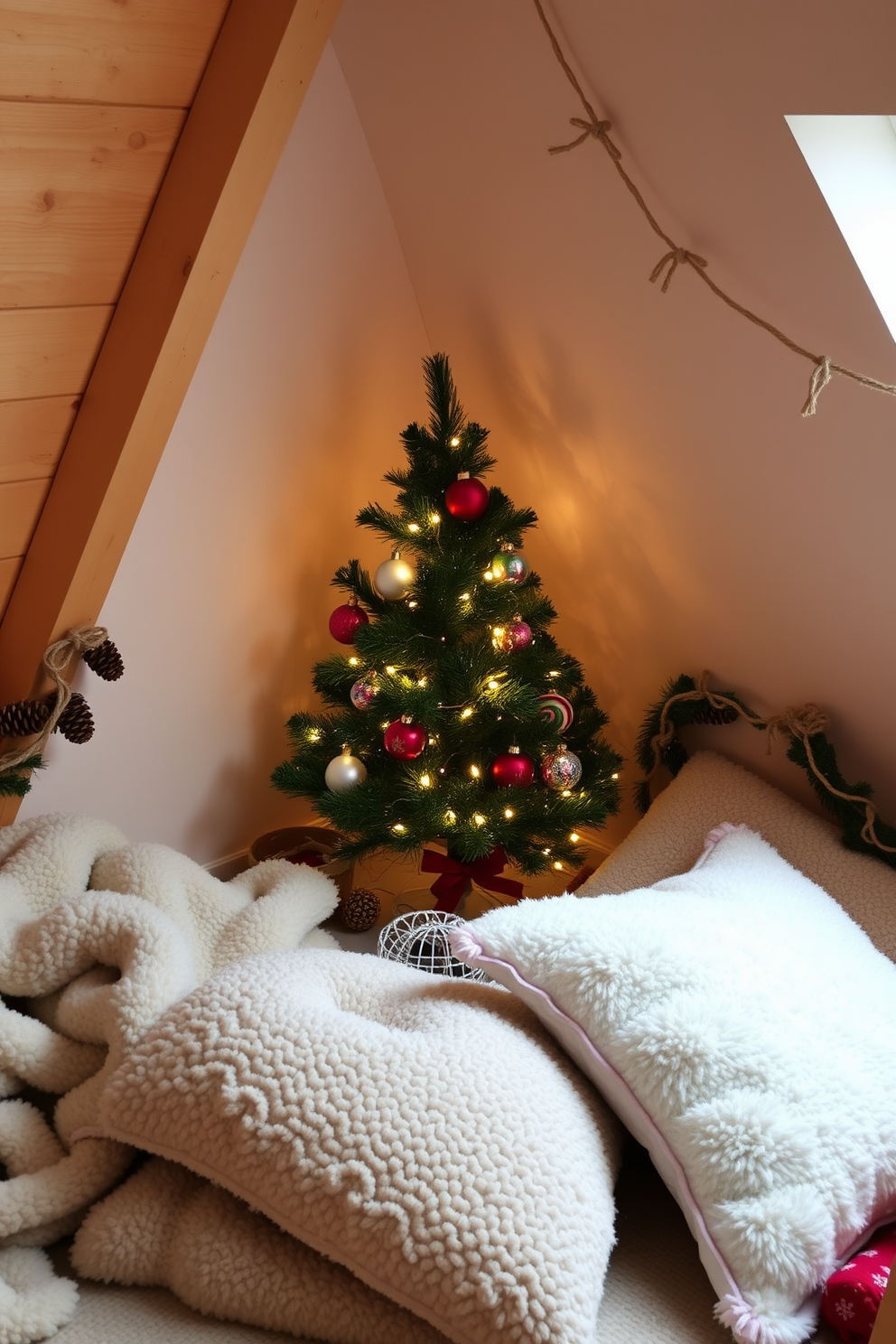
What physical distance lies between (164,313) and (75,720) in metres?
0.58

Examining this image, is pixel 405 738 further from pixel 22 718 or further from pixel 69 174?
pixel 69 174

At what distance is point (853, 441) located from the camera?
123cm

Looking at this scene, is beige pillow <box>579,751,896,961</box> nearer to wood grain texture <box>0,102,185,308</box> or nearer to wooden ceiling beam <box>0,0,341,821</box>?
wooden ceiling beam <box>0,0,341,821</box>

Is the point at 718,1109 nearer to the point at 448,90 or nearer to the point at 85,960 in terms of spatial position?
the point at 85,960

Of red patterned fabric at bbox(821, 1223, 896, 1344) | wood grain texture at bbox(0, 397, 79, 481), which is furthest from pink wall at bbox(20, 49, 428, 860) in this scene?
red patterned fabric at bbox(821, 1223, 896, 1344)

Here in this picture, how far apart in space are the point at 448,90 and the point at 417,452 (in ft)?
1.66

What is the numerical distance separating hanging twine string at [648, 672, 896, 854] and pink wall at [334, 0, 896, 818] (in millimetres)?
36

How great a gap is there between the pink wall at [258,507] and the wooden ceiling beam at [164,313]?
18cm

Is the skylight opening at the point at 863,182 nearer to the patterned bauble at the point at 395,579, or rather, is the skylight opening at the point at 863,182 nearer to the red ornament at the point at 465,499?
the red ornament at the point at 465,499

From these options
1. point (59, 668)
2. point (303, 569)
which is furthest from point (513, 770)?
point (59, 668)

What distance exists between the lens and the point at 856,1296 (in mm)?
819

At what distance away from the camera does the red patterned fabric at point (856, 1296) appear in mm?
813

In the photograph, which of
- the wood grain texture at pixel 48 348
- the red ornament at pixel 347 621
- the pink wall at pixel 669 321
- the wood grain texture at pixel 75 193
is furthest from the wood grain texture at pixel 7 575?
the pink wall at pixel 669 321

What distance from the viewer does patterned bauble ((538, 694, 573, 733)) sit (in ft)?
5.44
